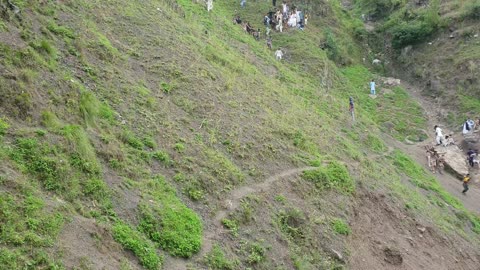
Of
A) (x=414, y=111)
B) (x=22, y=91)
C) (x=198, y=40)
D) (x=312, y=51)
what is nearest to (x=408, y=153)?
(x=414, y=111)

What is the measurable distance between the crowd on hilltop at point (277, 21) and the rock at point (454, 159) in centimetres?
1168

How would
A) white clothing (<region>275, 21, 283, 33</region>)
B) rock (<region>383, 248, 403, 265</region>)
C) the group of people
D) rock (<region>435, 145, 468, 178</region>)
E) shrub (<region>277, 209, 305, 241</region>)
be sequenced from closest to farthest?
shrub (<region>277, 209, 305, 241</region>) < rock (<region>383, 248, 403, 265</region>) < the group of people < rock (<region>435, 145, 468, 178</region>) < white clothing (<region>275, 21, 283, 33</region>)

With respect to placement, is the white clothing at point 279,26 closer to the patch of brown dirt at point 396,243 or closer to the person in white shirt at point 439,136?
the person in white shirt at point 439,136

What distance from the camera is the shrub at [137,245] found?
424 inches

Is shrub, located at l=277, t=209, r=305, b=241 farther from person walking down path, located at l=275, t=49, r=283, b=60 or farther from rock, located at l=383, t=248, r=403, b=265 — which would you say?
person walking down path, located at l=275, t=49, r=283, b=60

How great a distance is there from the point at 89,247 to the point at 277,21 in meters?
29.3

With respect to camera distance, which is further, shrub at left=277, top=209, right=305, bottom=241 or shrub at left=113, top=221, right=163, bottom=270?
shrub at left=277, top=209, right=305, bottom=241

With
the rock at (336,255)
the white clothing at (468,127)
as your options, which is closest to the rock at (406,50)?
the white clothing at (468,127)

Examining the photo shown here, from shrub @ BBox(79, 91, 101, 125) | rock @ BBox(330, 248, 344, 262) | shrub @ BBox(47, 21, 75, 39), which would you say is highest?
shrub @ BBox(47, 21, 75, 39)

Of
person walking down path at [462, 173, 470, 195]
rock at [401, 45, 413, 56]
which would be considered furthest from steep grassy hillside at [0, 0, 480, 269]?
rock at [401, 45, 413, 56]

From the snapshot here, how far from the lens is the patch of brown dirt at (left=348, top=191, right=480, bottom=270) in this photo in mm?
17094

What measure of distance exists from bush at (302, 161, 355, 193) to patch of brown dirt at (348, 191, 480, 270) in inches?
28.0

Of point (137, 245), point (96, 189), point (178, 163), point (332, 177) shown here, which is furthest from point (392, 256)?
point (96, 189)

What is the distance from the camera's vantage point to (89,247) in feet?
32.8
